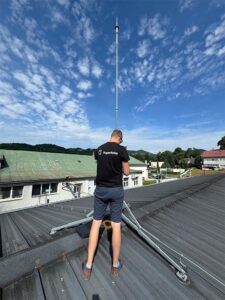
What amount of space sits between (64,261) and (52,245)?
250 mm

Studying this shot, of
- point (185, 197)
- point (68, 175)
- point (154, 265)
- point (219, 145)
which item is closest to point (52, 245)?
point (154, 265)

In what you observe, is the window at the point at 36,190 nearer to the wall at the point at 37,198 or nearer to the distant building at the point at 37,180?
the distant building at the point at 37,180

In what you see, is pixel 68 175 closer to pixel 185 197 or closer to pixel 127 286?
pixel 185 197

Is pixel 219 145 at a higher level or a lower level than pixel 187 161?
higher

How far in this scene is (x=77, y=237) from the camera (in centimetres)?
256

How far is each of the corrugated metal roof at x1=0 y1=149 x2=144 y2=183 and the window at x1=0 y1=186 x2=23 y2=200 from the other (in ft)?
2.43

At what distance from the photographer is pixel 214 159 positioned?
78.8m

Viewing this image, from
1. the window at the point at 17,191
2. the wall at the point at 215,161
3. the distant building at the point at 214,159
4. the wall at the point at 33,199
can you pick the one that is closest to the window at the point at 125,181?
the wall at the point at 33,199

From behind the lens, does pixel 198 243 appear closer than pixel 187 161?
Yes

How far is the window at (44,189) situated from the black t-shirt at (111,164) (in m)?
15.8

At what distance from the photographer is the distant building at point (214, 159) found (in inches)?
2997

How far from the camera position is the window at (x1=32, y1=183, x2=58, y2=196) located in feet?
53.5

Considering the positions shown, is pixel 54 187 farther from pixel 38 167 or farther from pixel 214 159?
pixel 214 159

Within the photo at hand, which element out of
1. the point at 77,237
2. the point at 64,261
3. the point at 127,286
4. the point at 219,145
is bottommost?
the point at 127,286
